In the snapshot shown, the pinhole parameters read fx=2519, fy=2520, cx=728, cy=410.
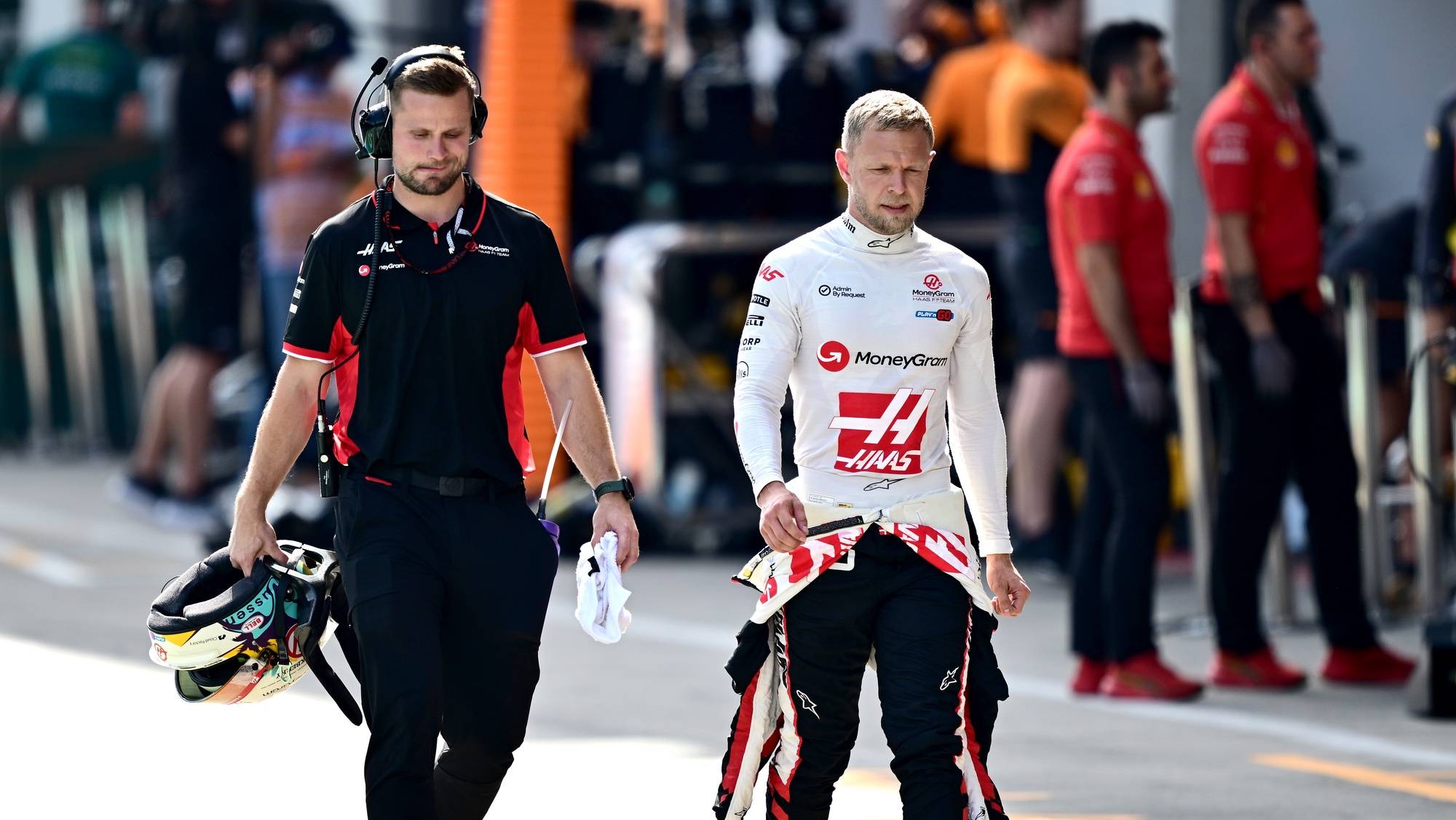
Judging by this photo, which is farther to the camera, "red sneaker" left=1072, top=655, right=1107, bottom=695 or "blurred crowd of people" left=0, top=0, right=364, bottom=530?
"blurred crowd of people" left=0, top=0, right=364, bottom=530

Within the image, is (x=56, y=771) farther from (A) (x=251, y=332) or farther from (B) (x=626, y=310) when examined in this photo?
(A) (x=251, y=332)

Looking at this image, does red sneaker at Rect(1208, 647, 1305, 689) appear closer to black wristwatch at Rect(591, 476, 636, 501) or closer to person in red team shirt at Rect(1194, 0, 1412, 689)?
person in red team shirt at Rect(1194, 0, 1412, 689)

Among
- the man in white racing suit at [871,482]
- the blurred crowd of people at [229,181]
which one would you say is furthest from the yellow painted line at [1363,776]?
the blurred crowd of people at [229,181]

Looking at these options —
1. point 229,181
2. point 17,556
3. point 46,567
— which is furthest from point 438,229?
point 229,181

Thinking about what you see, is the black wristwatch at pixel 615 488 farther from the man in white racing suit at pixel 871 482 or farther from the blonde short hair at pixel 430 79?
the blonde short hair at pixel 430 79

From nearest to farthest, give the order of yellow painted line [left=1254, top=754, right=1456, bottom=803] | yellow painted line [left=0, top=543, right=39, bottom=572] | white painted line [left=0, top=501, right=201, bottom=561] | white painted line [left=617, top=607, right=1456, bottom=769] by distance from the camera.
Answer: yellow painted line [left=1254, top=754, right=1456, bottom=803]
white painted line [left=617, top=607, right=1456, bottom=769]
yellow painted line [left=0, top=543, right=39, bottom=572]
white painted line [left=0, top=501, right=201, bottom=561]

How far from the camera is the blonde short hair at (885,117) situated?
16.9 ft

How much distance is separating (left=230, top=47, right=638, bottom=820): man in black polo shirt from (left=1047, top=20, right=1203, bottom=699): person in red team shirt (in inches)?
133

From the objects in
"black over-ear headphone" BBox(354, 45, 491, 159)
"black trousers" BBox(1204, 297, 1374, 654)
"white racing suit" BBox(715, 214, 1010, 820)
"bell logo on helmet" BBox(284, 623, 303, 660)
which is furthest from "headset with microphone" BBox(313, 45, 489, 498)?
"black trousers" BBox(1204, 297, 1374, 654)

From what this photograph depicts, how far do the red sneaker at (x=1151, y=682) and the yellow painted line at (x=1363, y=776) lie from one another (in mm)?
Result: 934

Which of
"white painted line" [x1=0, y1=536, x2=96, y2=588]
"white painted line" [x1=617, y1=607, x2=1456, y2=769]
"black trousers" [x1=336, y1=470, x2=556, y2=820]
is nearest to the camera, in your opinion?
"black trousers" [x1=336, y1=470, x2=556, y2=820]

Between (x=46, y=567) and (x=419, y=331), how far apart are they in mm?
7494

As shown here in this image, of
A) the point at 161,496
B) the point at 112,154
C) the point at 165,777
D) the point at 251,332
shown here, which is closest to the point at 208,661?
the point at 165,777

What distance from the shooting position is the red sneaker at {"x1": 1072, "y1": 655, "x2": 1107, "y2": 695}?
8.54m
